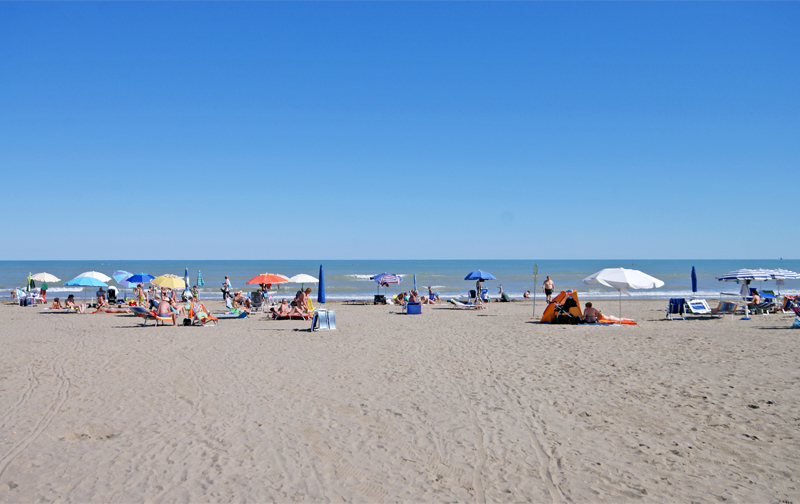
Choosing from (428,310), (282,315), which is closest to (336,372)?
A: (282,315)

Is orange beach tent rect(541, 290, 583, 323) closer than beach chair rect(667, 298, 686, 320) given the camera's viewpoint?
Yes

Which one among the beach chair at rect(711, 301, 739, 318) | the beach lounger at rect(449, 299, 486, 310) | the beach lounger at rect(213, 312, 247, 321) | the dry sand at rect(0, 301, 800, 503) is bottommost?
the dry sand at rect(0, 301, 800, 503)

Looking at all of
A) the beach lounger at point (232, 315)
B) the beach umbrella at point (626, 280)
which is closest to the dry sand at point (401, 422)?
the beach umbrella at point (626, 280)

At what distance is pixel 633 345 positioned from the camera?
36.2ft

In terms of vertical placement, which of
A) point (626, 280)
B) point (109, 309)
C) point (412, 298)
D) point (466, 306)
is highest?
point (626, 280)

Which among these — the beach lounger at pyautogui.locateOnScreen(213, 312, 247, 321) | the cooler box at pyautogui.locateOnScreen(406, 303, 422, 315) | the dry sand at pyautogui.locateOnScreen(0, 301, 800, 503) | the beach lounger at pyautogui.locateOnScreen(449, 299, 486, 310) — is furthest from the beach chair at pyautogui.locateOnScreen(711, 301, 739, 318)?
the beach lounger at pyautogui.locateOnScreen(213, 312, 247, 321)

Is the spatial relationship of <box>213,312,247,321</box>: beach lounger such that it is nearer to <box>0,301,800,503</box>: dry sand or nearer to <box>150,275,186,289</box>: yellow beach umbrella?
<box>150,275,186,289</box>: yellow beach umbrella

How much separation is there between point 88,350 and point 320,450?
7585mm

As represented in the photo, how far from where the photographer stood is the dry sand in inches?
169

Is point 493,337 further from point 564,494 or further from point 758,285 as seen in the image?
point 758,285

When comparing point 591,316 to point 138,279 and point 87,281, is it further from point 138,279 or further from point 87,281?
point 87,281

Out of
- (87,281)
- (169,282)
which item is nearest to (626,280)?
(169,282)

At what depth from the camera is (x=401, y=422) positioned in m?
5.86

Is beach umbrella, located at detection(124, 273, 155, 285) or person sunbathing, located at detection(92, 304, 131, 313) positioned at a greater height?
beach umbrella, located at detection(124, 273, 155, 285)
